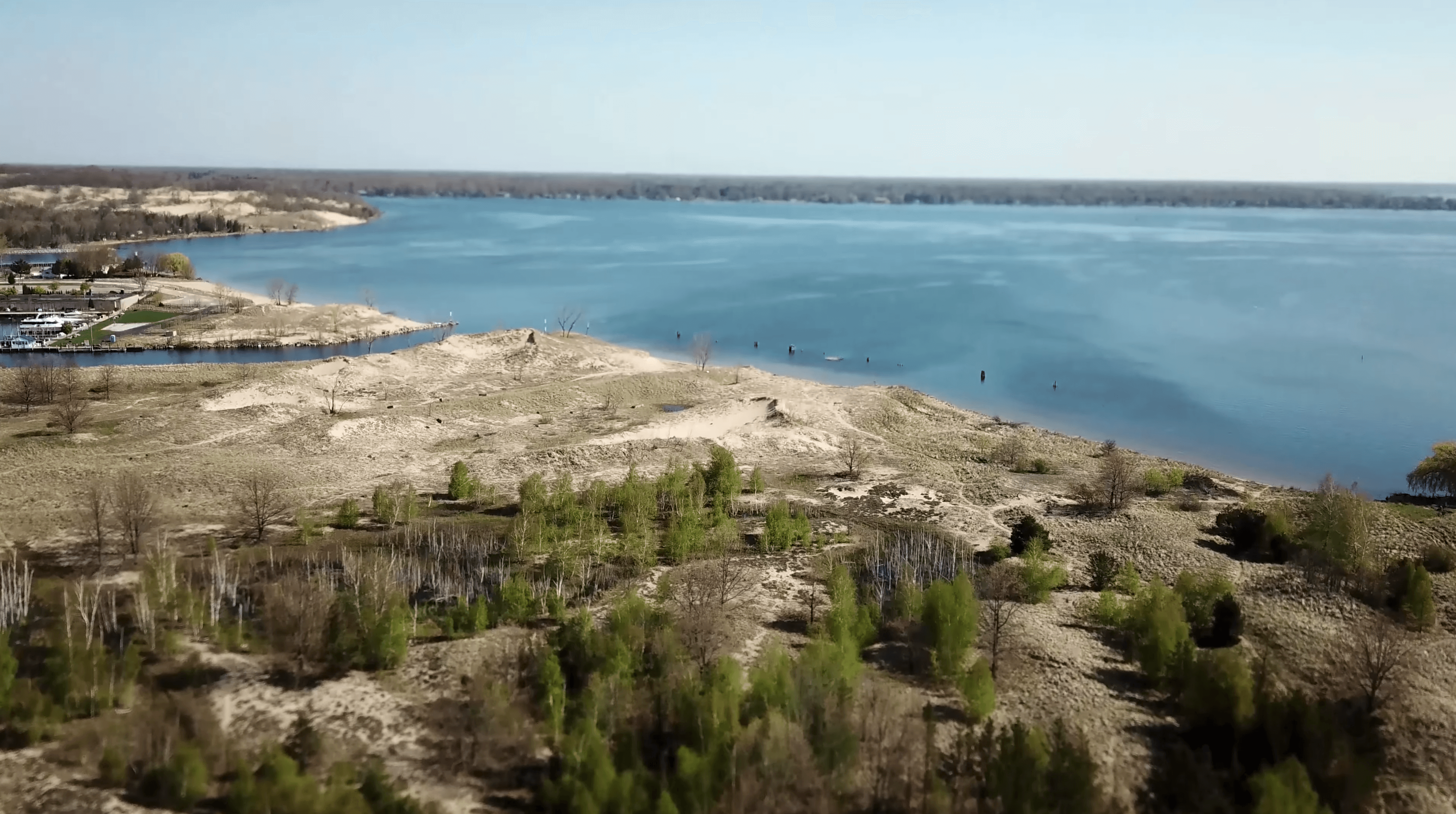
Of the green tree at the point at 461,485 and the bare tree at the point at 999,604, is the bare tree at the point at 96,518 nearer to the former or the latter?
the green tree at the point at 461,485

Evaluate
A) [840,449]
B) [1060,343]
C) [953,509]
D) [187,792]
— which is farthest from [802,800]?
[1060,343]

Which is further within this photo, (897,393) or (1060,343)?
(1060,343)

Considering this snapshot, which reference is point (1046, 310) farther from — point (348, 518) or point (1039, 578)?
point (348, 518)

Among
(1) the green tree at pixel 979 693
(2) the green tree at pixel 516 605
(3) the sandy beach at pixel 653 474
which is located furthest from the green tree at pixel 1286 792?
(2) the green tree at pixel 516 605

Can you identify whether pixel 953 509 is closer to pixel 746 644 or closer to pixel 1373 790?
pixel 746 644

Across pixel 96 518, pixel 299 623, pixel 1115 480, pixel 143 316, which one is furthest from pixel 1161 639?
pixel 143 316

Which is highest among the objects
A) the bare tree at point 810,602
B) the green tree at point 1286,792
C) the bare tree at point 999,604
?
the green tree at point 1286,792
